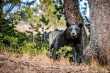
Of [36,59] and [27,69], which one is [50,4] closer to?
[36,59]

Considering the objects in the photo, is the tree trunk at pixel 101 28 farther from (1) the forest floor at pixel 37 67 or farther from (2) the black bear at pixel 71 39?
(2) the black bear at pixel 71 39

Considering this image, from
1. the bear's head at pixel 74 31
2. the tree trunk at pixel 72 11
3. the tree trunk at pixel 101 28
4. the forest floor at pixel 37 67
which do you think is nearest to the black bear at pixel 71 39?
the bear's head at pixel 74 31

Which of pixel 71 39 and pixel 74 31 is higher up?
pixel 74 31

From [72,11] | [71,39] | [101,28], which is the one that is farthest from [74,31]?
[101,28]

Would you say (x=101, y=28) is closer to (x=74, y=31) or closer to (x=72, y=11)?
(x=74, y=31)

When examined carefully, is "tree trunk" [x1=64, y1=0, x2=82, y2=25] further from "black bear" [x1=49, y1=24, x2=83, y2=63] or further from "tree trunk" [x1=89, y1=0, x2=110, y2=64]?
"tree trunk" [x1=89, y1=0, x2=110, y2=64]

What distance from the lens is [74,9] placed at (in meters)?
14.5

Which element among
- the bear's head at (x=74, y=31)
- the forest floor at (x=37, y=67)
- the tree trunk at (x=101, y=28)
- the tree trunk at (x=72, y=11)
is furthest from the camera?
the tree trunk at (x=72, y=11)

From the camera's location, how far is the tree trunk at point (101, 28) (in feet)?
31.2

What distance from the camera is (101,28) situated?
9.63 m

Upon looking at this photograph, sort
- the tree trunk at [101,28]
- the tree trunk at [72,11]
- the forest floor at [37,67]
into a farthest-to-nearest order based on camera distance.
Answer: the tree trunk at [72,11] → the tree trunk at [101,28] → the forest floor at [37,67]

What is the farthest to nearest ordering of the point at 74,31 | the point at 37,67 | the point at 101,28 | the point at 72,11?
the point at 72,11 → the point at 74,31 → the point at 101,28 → the point at 37,67

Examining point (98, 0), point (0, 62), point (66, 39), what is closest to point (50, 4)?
point (66, 39)

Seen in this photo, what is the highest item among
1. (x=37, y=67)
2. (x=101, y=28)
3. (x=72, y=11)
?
(x=101, y=28)
